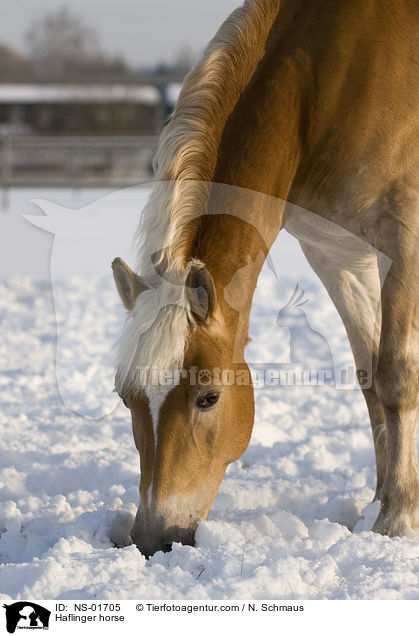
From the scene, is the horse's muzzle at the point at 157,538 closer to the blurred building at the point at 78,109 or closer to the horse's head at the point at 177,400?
the horse's head at the point at 177,400

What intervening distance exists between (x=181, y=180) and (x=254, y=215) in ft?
0.92

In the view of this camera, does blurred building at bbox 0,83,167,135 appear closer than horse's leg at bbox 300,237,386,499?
No

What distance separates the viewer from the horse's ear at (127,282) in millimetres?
2209

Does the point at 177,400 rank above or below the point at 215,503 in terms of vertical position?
above

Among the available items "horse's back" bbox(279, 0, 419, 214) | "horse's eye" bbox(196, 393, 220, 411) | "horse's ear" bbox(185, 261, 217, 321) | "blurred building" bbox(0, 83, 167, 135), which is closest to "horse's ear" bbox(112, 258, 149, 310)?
"horse's ear" bbox(185, 261, 217, 321)

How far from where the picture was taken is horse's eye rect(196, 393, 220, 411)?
221 centimetres

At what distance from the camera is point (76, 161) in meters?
13.5

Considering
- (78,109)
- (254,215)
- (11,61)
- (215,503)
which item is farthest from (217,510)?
(11,61)

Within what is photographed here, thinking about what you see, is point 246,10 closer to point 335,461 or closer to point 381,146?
point 381,146

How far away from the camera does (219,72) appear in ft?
8.28

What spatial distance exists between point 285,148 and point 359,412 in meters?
1.85

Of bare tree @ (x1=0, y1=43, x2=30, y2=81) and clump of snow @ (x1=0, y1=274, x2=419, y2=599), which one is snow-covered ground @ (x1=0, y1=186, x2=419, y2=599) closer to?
clump of snow @ (x1=0, y1=274, x2=419, y2=599)

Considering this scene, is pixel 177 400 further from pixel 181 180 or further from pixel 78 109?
pixel 78 109

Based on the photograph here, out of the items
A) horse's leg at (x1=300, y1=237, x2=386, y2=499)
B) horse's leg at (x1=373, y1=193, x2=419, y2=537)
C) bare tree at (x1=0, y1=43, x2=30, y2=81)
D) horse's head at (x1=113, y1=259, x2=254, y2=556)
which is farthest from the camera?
bare tree at (x1=0, y1=43, x2=30, y2=81)
